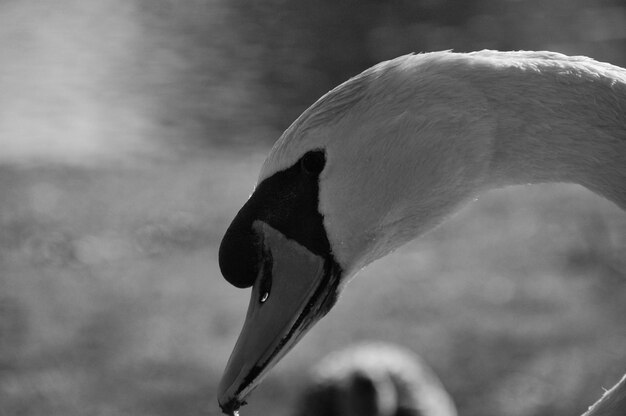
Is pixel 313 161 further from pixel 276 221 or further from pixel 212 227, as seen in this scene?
pixel 212 227

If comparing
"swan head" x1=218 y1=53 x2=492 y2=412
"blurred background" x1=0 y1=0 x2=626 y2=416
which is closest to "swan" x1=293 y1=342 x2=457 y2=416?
"blurred background" x1=0 y1=0 x2=626 y2=416

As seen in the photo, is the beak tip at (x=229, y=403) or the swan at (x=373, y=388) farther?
the swan at (x=373, y=388)

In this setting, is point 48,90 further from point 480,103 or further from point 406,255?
point 480,103

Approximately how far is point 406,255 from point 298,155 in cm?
440

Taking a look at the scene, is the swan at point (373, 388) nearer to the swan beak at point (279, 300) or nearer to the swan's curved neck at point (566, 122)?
the swan beak at point (279, 300)

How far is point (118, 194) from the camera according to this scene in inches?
288

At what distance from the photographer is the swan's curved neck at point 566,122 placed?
2.03 metres

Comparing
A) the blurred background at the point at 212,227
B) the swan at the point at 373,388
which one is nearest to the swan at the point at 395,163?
the swan at the point at 373,388

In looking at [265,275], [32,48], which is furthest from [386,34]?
[265,275]

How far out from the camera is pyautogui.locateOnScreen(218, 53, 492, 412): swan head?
6.98 feet

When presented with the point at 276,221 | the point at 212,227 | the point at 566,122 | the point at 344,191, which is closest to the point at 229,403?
the point at 276,221

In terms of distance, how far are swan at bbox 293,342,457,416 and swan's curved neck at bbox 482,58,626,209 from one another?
8.84 feet

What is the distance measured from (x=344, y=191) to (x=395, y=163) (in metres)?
0.12

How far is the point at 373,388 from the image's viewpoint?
185 inches
